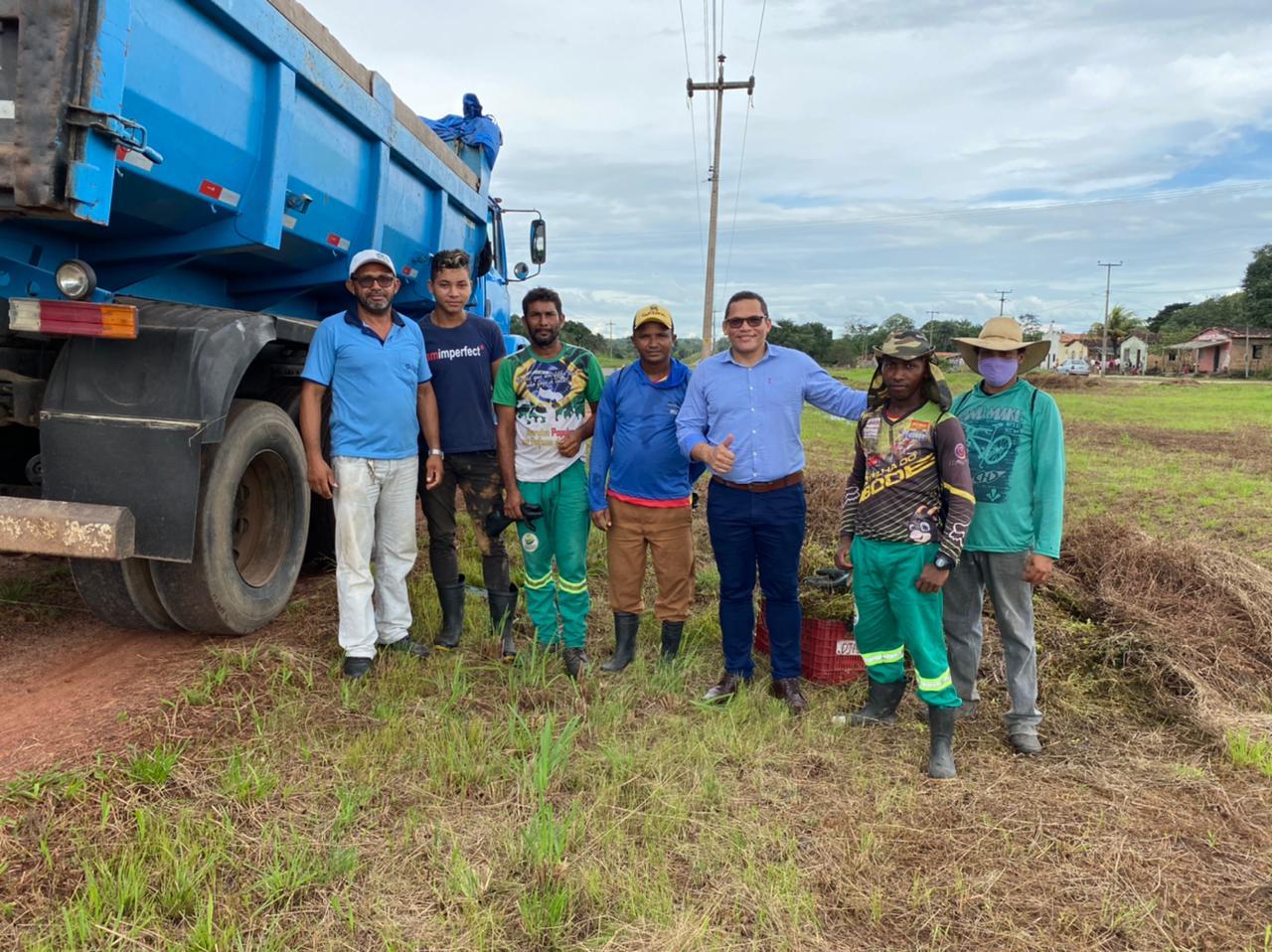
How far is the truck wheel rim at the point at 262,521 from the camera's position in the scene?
4258mm

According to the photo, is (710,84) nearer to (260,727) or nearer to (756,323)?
(756,323)

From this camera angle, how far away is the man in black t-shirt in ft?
13.4

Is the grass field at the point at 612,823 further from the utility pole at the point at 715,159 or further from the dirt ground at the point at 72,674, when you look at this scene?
the utility pole at the point at 715,159

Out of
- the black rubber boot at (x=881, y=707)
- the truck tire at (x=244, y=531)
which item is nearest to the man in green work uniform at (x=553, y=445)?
the truck tire at (x=244, y=531)

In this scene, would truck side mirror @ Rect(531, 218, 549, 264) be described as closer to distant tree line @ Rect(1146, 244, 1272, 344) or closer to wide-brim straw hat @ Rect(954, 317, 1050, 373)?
wide-brim straw hat @ Rect(954, 317, 1050, 373)

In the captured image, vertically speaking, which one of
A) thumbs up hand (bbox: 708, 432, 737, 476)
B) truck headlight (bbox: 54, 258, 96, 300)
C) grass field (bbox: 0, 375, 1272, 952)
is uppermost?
truck headlight (bbox: 54, 258, 96, 300)

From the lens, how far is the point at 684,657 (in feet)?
13.9

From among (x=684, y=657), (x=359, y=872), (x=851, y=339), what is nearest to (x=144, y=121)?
(x=359, y=872)

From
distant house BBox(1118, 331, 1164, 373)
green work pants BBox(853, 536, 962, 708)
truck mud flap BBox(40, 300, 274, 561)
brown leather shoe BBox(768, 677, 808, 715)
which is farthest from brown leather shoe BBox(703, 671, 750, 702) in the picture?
distant house BBox(1118, 331, 1164, 373)

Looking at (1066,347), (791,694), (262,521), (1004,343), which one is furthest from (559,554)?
(1066,347)

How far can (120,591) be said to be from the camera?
368 cm

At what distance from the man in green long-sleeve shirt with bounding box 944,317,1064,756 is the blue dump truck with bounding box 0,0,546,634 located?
9.87ft

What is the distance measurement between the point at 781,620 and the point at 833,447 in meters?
11.5

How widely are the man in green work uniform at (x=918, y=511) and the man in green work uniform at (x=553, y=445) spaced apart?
4.33ft
